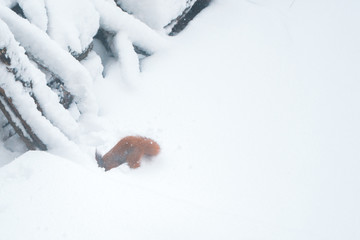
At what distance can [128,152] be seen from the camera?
2523 mm

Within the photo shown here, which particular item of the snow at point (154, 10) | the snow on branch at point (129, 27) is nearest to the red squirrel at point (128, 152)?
the snow on branch at point (129, 27)

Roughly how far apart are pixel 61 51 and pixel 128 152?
0.94 m

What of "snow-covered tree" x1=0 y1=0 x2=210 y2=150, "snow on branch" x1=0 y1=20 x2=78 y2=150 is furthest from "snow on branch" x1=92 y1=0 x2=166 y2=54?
"snow on branch" x1=0 y1=20 x2=78 y2=150

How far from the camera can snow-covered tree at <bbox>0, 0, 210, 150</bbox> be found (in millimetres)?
2098

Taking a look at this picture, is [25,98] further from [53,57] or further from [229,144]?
[229,144]

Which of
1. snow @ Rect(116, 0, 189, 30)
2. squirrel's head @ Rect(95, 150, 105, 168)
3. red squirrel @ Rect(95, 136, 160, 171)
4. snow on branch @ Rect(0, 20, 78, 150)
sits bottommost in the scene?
squirrel's head @ Rect(95, 150, 105, 168)

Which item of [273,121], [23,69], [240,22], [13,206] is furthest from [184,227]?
[240,22]

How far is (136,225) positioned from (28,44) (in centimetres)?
154

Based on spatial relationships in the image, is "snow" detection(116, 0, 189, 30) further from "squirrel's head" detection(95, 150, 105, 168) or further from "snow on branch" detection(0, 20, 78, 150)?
"squirrel's head" detection(95, 150, 105, 168)

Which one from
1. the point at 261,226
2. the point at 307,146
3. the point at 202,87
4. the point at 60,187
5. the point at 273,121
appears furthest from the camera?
the point at 202,87

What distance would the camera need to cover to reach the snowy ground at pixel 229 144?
182 centimetres

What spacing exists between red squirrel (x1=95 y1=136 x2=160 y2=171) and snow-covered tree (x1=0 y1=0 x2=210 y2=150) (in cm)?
33

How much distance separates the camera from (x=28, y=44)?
2.29m

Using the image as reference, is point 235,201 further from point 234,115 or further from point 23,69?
point 23,69
